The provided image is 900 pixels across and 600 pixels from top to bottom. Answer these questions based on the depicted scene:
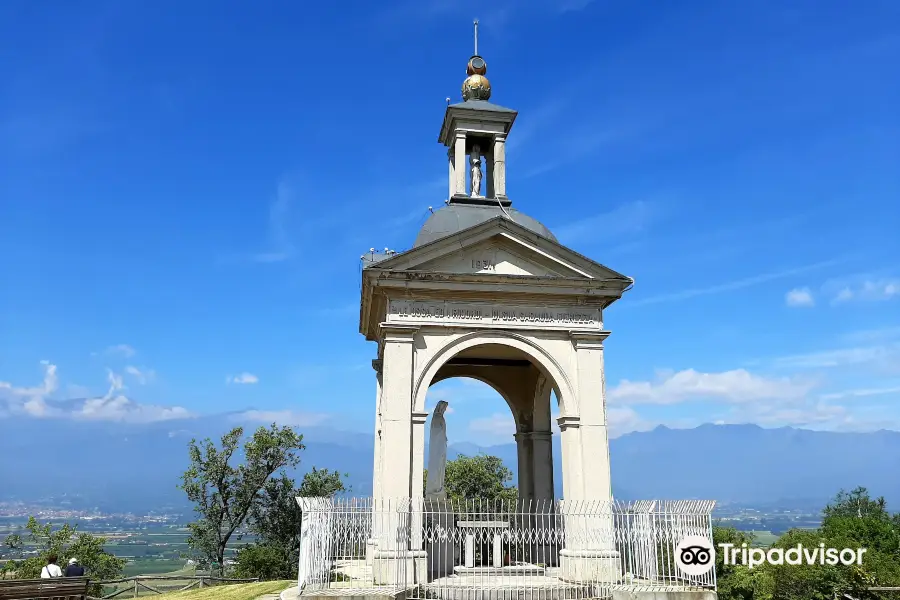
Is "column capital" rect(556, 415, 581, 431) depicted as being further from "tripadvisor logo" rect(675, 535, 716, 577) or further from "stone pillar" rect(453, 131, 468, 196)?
"stone pillar" rect(453, 131, 468, 196)

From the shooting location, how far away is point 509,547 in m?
14.5

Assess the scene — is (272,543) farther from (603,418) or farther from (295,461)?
(603,418)

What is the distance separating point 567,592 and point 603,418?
13.5 feet

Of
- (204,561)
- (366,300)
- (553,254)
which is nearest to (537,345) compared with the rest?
(553,254)

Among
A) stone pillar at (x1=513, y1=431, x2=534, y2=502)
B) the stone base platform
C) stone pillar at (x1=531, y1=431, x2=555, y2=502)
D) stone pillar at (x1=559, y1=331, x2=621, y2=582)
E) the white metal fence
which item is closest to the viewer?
the white metal fence

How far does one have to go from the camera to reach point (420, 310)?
16406 millimetres

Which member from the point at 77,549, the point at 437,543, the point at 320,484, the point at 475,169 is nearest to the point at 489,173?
the point at 475,169

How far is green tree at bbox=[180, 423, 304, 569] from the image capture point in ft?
121

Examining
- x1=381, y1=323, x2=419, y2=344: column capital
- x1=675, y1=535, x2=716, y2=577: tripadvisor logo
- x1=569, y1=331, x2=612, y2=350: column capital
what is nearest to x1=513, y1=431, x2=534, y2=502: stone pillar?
x1=569, y1=331, x2=612, y2=350: column capital

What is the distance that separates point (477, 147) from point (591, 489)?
11122mm

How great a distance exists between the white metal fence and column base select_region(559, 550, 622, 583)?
0.02m

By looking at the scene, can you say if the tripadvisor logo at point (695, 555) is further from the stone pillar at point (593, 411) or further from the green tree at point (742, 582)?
the green tree at point (742, 582)

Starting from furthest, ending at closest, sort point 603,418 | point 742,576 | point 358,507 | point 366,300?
1. point 742,576
2. point 366,300
3. point 603,418
4. point 358,507

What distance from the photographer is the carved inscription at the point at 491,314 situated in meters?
16.3
